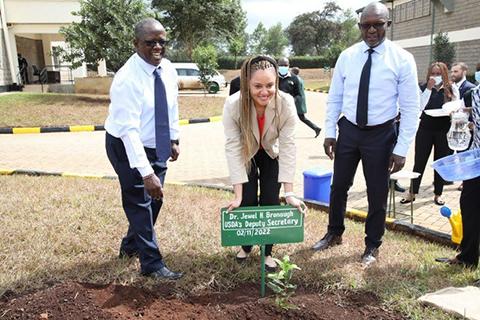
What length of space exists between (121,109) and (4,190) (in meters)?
3.56

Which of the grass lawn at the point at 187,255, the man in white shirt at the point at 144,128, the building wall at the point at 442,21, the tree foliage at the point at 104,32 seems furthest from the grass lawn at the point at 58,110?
the building wall at the point at 442,21

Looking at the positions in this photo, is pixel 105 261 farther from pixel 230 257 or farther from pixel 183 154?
pixel 183 154

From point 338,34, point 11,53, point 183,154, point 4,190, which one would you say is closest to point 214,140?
point 183,154

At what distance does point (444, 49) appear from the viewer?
2498 centimetres

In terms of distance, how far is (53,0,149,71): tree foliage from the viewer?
14.7 m

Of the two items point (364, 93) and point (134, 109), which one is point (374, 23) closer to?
point (364, 93)

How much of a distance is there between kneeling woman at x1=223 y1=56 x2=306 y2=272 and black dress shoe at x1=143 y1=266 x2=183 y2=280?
722mm

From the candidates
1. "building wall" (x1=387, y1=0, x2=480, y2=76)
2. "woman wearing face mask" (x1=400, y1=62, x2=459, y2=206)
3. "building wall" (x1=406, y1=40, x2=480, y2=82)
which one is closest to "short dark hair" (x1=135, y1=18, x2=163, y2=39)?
"woman wearing face mask" (x1=400, y1=62, x2=459, y2=206)

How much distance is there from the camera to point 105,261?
3520mm

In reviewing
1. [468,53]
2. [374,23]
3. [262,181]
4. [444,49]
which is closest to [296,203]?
[262,181]

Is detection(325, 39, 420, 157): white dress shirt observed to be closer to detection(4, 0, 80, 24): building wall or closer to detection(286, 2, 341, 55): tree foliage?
detection(4, 0, 80, 24): building wall

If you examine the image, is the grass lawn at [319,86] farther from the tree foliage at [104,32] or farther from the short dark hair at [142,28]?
the short dark hair at [142,28]

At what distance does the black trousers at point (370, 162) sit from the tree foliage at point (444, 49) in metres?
24.1

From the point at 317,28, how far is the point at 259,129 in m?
65.5
